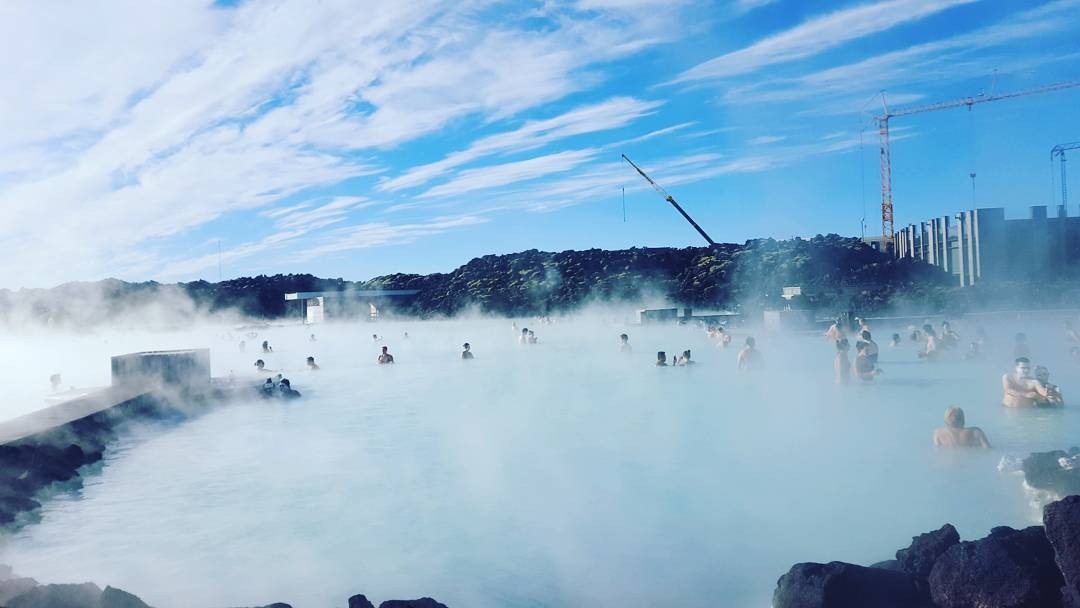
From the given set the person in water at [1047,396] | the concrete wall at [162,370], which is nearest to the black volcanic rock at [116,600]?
the concrete wall at [162,370]

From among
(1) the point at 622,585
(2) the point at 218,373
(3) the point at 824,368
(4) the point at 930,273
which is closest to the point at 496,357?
(2) the point at 218,373

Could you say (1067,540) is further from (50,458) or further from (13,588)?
(50,458)

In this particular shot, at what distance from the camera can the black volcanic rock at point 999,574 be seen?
4160 mm

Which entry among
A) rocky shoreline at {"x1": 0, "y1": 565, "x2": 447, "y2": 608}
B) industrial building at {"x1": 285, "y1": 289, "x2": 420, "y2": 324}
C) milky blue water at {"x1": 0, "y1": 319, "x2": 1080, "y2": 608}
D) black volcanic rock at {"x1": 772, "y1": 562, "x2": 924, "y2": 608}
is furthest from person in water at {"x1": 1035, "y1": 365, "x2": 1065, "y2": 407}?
industrial building at {"x1": 285, "y1": 289, "x2": 420, "y2": 324}

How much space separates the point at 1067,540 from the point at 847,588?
1.12m

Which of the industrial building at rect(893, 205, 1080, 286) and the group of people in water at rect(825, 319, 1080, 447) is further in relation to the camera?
the industrial building at rect(893, 205, 1080, 286)

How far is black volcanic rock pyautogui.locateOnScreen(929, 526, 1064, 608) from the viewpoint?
4.16 meters

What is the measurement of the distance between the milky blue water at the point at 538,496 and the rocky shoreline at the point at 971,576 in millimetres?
783

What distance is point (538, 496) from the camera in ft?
25.1

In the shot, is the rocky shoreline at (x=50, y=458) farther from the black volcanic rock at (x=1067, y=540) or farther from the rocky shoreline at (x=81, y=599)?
the black volcanic rock at (x=1067, y=540)

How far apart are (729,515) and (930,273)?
41.5 metres

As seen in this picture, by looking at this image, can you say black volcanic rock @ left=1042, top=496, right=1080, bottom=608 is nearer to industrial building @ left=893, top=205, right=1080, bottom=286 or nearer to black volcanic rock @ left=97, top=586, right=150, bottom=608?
black volcanic rock @ left=97, top=586, right=150, bottom=608

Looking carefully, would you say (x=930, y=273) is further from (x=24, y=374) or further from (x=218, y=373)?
(x=24, y=374)

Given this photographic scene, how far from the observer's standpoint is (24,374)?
24062 mm
